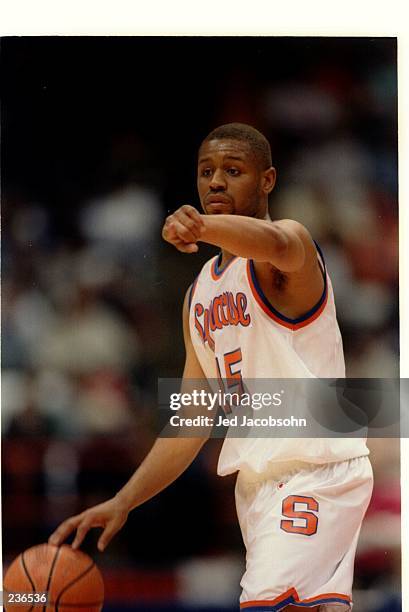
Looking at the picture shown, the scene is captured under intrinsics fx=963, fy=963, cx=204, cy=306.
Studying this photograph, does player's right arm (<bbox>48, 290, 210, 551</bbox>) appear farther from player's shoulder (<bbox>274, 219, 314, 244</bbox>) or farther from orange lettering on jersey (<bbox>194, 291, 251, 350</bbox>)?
player's shoulder (<bbox>274, 219, 314, 244</bbox>)

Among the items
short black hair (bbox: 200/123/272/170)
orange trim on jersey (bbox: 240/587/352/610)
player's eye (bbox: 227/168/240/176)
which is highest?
short black hair (bbox: 200/123/272/170)

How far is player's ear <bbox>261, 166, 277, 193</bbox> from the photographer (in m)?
2.98

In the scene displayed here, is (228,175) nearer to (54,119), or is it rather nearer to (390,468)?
(54,119)

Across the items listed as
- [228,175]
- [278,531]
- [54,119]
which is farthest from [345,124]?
[278,531]

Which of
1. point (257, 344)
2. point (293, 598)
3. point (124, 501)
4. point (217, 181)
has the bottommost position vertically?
point (293, 598)

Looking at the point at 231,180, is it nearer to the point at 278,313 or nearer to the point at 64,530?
the point at 278,313

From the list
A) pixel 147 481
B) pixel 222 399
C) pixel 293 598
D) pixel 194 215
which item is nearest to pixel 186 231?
pixel 194 215

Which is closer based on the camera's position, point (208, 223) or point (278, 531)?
point (208, 223)

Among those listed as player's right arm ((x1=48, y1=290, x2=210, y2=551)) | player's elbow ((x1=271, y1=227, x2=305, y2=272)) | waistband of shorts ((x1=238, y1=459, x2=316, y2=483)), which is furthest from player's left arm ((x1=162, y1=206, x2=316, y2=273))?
waistband of shorts ((x1=238, y1=459, x2=316, y2=483))

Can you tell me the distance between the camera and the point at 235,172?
9.73 feet

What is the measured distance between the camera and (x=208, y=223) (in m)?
2.69

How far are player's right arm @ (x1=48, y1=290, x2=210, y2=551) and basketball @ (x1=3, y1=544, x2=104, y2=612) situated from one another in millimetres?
45

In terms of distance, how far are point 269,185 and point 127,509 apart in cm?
110

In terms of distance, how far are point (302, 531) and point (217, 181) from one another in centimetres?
109
